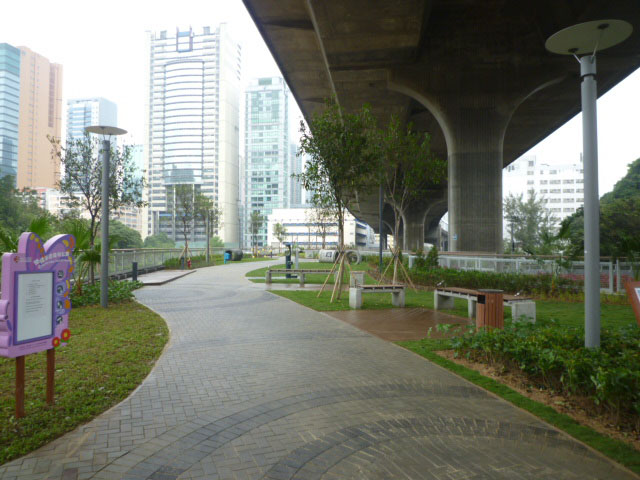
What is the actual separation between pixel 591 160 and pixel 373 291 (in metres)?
7.51

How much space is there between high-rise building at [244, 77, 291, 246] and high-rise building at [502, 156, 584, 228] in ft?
262

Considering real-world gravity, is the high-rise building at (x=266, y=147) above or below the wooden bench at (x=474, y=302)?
above

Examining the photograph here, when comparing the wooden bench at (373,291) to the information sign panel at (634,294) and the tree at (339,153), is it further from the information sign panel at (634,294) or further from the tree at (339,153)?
the information sign panel at (634,294)

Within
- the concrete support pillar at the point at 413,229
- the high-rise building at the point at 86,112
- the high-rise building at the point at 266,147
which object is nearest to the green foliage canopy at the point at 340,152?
the concrete support pillar at the point at 413,229

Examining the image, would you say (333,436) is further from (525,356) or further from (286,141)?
(286,141)

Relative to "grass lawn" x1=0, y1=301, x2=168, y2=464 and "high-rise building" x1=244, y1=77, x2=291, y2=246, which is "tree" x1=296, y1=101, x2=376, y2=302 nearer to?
"grass lawn" x1=0, y1=301, x2=168, y2=464

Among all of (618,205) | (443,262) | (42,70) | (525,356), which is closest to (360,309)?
(525,356)

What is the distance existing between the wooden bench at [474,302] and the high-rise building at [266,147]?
491ft

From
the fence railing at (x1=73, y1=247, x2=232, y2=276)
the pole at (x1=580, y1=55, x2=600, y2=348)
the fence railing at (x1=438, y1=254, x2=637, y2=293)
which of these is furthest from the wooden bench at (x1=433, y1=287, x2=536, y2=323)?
the fence railing at (x1=73, y1=247, x2=232, y2=276)

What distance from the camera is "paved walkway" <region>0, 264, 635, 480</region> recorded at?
3172 mm

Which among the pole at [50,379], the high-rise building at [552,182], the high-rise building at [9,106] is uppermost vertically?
the high-rise building at [9,106]

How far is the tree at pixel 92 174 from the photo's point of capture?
48.6 ft

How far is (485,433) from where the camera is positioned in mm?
3779

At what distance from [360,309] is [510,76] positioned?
52.2 ft
